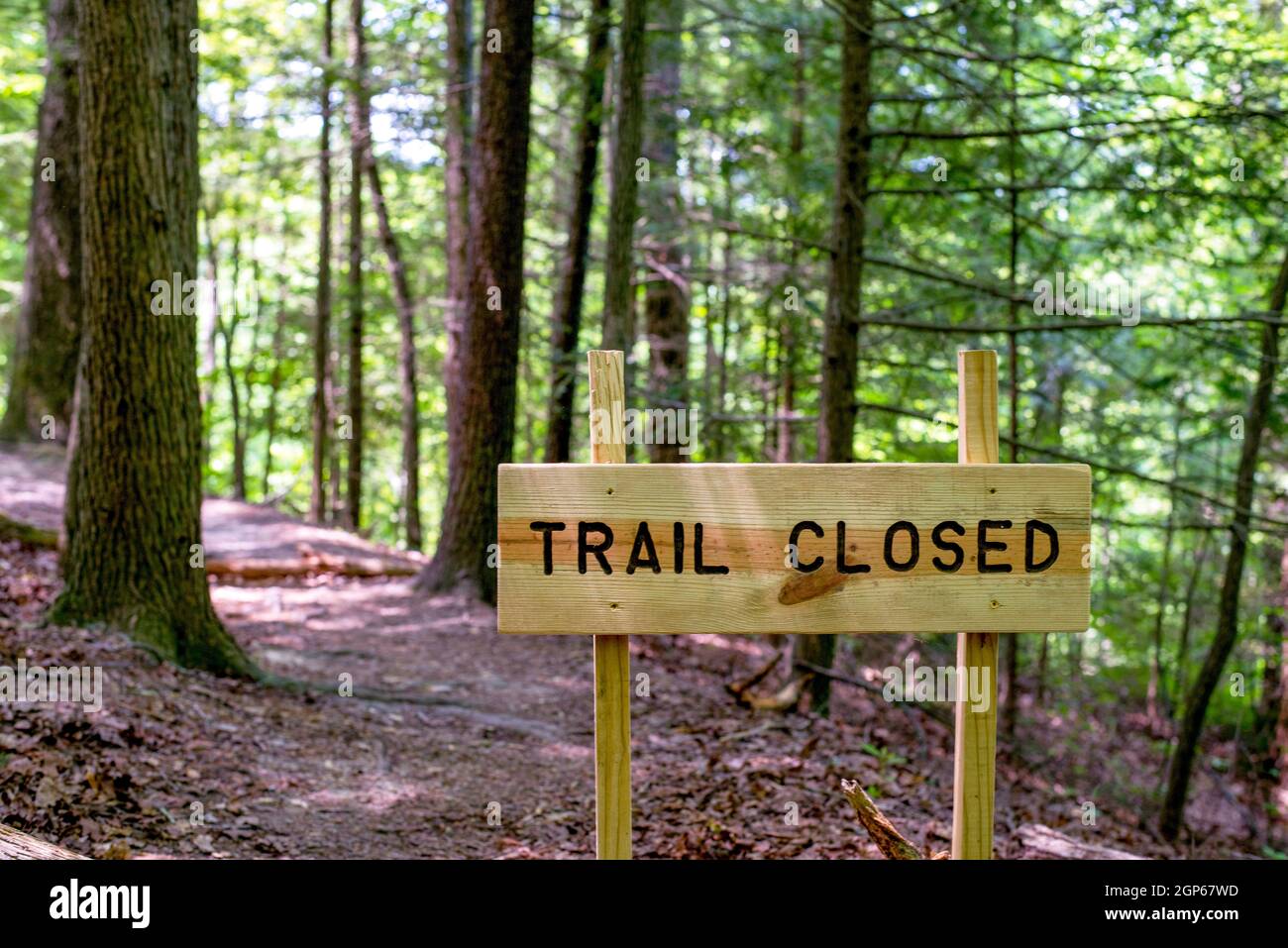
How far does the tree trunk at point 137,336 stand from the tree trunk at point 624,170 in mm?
3421

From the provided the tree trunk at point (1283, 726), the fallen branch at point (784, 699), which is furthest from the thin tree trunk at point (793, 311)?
the tree trunk at point (1283, 726)

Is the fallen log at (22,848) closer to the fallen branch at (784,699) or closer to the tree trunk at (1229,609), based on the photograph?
the fallen branch at (784,699)

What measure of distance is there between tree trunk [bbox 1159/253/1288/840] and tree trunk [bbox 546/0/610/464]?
6.22 m

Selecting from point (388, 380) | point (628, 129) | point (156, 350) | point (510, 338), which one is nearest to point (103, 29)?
point (156, 350)

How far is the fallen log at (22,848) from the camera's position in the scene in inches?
113

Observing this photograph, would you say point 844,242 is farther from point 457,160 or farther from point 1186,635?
point 1186,635

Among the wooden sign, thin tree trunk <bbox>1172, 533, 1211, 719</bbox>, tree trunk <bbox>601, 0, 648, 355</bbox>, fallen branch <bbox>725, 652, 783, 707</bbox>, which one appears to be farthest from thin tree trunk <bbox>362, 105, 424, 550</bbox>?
the wooden sign

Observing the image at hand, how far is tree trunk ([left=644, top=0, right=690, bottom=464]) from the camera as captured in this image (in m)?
11.2

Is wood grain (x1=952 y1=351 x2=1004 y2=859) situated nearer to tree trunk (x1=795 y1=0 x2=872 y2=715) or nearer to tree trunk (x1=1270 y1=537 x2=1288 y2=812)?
tree trunk (x1=795 y1=0 x2=872 y2=715)

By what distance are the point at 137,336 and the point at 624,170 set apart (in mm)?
4107

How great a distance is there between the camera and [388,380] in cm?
2180

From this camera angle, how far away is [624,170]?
852 cm
